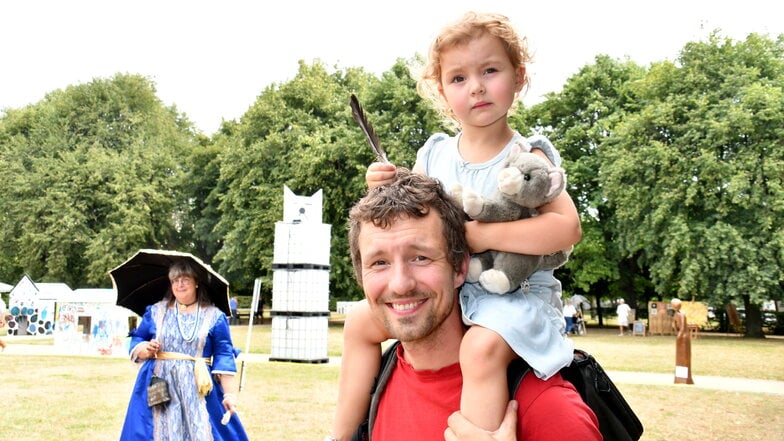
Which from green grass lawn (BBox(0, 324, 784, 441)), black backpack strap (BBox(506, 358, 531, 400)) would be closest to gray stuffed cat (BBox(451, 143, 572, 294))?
black backpack strap (BBox(506, 358, 531, 400))

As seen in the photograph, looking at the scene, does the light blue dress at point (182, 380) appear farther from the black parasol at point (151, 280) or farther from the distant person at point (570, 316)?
the distant person at point (570, 316)

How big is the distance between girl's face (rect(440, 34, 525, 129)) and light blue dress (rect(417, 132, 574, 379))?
164mm

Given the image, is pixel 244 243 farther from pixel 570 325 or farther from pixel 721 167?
pixel 721 167

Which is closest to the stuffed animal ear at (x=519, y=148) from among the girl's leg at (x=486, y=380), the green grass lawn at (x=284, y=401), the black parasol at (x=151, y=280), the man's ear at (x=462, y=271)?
the man's ear at (x=462, y=271)

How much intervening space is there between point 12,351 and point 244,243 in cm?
1578

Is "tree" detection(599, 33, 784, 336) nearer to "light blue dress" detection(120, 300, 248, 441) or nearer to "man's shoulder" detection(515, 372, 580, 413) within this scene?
"light blue dress" detection(120, 300, 248, 441)

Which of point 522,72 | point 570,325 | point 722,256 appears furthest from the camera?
point 570,325

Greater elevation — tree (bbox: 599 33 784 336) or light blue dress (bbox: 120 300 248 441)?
tree (bbox: 599 33 784 336)

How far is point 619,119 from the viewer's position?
36219mm

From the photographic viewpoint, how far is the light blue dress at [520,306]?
8.20 ft

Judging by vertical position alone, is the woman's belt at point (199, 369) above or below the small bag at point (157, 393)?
above

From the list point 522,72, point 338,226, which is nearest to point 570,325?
point 338,226

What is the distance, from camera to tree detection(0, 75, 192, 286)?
41.7 metres

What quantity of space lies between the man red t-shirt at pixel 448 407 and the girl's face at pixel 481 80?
3.10ft
